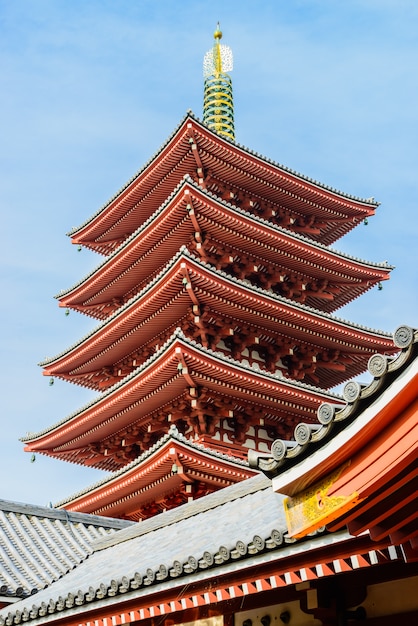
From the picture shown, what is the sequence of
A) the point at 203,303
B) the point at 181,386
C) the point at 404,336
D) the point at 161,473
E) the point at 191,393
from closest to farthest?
the point at 404,336 → the point at 161,473 → the point at 191,393 → the point at 181,386 → the point at 203,303

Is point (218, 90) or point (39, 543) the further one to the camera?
point (218, 90)

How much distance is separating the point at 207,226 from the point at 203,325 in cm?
285

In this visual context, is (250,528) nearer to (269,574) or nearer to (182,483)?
(269,574)

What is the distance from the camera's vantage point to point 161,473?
57.3ft

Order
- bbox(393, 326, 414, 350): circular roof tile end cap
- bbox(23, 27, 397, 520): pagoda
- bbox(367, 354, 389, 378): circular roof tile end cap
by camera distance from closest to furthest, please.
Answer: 1. bbox(393, 326, 414, 350): circular roof tile end cap
2. bbox(367, 354, 389, 378): circular roof tile end cap
3. bbox(23, 27, 397, 520): pagoda

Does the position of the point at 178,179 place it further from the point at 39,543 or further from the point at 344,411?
the point at 344,411

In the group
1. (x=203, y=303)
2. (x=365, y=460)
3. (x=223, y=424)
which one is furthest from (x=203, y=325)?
(x=365, y=460)

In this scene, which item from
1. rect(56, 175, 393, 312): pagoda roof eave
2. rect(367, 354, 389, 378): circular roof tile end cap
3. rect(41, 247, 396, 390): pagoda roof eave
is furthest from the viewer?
rect(56, 175, 393, 312): pagoda roof eave

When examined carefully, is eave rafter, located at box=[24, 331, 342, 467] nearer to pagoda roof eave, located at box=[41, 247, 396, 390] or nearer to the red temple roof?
pagoda roof eave, located at box=[41, 247, 396, 390]

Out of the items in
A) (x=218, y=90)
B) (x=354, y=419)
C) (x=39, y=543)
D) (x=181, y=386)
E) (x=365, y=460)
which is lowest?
(x=365, y=460)

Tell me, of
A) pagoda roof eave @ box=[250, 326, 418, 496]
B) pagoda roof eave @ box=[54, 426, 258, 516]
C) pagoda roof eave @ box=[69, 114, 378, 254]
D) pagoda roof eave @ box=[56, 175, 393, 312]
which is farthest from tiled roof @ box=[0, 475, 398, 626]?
pagoda roof eave @ box=[69, 114, 378, 254]

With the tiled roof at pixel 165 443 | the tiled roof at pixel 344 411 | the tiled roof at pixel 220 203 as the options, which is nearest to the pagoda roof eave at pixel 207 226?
the tiled roof at pixel 220 203

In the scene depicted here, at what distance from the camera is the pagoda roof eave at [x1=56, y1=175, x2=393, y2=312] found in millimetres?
20531

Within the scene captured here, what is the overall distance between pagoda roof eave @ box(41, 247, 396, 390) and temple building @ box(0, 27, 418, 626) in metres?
0.06
